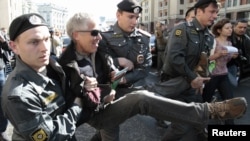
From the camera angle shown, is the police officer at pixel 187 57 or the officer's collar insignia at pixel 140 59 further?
the officer's collar insignia at pixel 140 59

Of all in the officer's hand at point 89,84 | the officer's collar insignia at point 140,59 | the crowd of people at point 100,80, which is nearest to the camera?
the crowd of people at point 100,80

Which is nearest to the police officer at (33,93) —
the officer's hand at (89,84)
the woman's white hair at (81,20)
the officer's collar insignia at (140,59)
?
the officer's hand at (89,84)

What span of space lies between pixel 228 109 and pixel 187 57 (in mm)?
1009

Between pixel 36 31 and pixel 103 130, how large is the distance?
1.24m

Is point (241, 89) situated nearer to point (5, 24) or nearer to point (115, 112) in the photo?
point (115, 112)

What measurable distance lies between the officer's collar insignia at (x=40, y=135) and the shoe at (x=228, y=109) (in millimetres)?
1274

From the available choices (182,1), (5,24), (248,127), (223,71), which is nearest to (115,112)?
(248,127)

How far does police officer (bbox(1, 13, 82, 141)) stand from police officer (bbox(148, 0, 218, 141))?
1419 millimetres

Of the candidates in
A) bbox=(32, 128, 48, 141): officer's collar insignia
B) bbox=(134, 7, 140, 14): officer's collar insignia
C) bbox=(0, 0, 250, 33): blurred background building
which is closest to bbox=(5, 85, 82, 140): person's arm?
bbox=(32, 128, 48, 141): officer's collar insignia

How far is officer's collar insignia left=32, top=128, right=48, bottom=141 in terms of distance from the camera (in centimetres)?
175

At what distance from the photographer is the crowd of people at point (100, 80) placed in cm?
184

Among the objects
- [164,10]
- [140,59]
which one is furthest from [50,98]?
[164,10]

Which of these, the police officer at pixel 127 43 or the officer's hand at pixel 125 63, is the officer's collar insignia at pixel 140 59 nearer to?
the police officer at pixel 127 43

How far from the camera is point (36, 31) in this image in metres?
1.88
